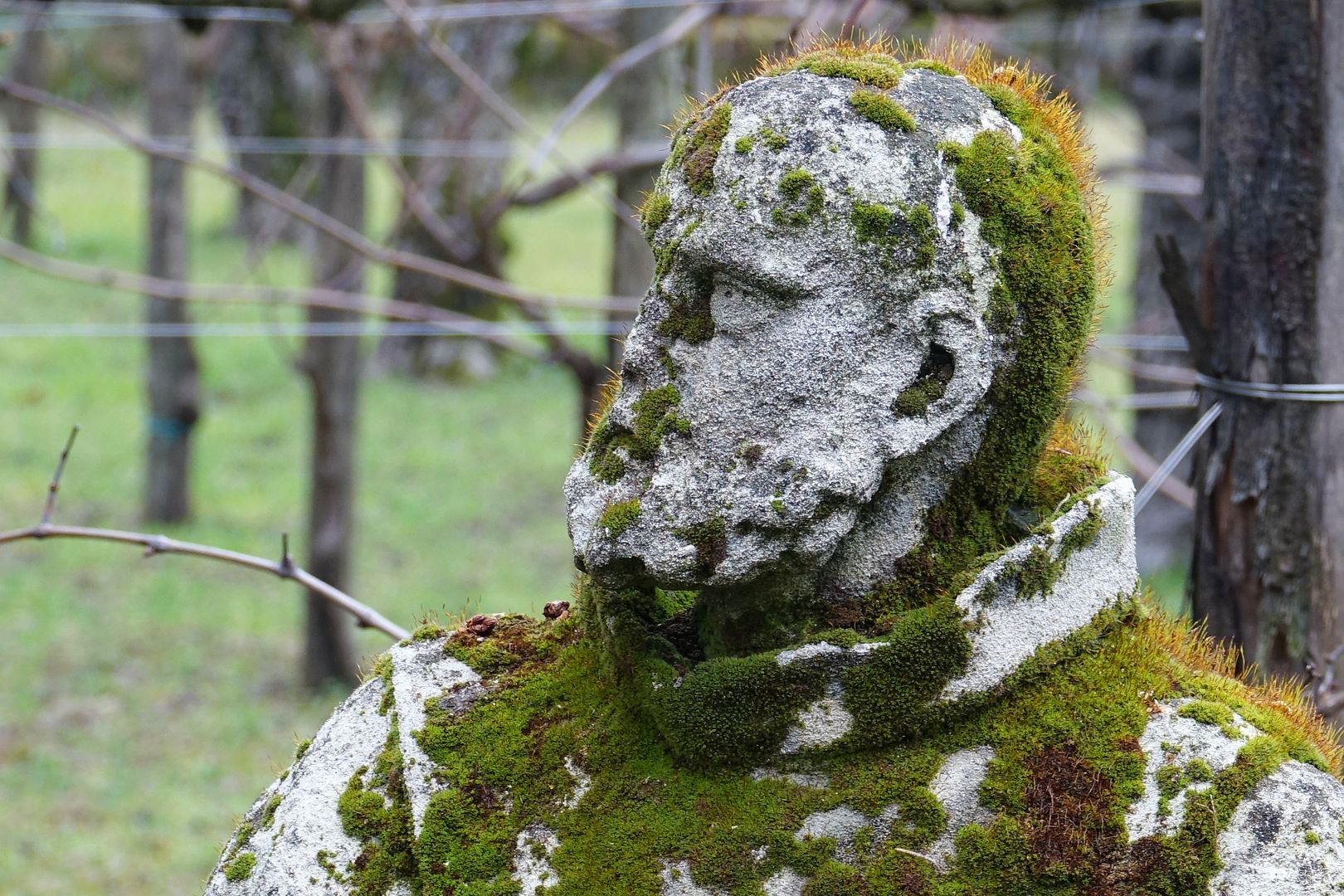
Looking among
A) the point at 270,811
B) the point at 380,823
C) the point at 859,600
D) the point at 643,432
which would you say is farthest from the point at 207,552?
the point at 859,600

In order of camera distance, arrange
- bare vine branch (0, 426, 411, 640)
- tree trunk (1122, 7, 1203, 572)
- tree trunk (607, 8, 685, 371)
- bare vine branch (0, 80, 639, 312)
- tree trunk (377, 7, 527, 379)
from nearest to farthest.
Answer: bare vine branch (0, 426, 411, 640)
bare vine branch (0, 80, 639, 312)
tree trunk (607, 8, 685, 371)
tree trunk (1122, 7, 1203, 572)
tree trunk (377, 7, 527, 379)

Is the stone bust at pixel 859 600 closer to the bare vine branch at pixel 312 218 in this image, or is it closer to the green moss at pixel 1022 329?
the green moss at pixel 1022 329

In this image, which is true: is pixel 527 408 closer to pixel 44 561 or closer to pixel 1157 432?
pixel 44 561

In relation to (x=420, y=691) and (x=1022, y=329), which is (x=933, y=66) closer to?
(x=1022, y=329)

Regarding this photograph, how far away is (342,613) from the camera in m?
6.83

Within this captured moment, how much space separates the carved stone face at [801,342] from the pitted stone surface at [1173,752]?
44cm

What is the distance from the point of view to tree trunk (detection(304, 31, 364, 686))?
21.1ft

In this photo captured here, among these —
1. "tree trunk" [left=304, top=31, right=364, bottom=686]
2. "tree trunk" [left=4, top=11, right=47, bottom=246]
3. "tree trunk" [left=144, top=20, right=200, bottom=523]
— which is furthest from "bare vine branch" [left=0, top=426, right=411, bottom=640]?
"tree trunk" [left=4, top=11, right=47, bottom=246]

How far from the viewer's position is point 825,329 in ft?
5.51

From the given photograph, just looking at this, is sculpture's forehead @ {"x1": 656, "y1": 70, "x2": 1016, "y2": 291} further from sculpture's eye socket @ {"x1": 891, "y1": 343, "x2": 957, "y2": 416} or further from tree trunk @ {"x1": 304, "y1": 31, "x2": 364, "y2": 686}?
tree trunk @ {"x1": 304, "y1": 31, "x2": 364, "y2": 686}

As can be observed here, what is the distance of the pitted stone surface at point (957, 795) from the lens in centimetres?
169

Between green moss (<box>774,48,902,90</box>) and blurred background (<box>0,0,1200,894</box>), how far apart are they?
2.27ft

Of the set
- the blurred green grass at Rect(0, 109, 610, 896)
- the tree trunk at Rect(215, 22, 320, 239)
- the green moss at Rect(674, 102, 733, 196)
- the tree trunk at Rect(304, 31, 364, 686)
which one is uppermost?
the tree trunk at Rect(215, 22, 320, 239)

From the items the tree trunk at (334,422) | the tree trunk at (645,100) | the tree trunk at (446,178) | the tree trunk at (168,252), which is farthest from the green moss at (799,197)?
the tree trunk at (446,178)
